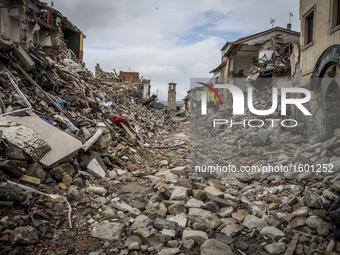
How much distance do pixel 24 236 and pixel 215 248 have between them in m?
2.42

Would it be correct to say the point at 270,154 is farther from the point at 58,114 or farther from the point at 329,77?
the point at 58,114

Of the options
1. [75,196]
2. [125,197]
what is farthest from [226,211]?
[75,196]

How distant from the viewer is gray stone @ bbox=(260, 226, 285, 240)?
343cm

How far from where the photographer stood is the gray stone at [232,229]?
351cm

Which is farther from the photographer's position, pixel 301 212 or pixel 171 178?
pixel 171 178

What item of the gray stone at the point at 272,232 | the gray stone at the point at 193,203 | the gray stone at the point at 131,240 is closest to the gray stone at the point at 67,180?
the gray stone at the point at 131,240

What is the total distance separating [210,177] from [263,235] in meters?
2.76

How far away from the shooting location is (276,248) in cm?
313

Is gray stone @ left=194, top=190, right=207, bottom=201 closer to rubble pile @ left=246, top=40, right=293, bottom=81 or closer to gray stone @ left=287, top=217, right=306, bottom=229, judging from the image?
gray stone @ left=287, top=217, right=306, bottom=229

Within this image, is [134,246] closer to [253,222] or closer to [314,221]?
[253,222]

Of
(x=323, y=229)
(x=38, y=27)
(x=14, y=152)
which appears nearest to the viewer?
(x=323, y=229)

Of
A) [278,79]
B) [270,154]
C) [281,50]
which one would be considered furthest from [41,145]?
[281,50]

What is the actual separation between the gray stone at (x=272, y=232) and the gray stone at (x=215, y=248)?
2.57 ft

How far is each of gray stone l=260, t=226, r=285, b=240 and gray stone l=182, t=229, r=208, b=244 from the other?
0.91 meters
